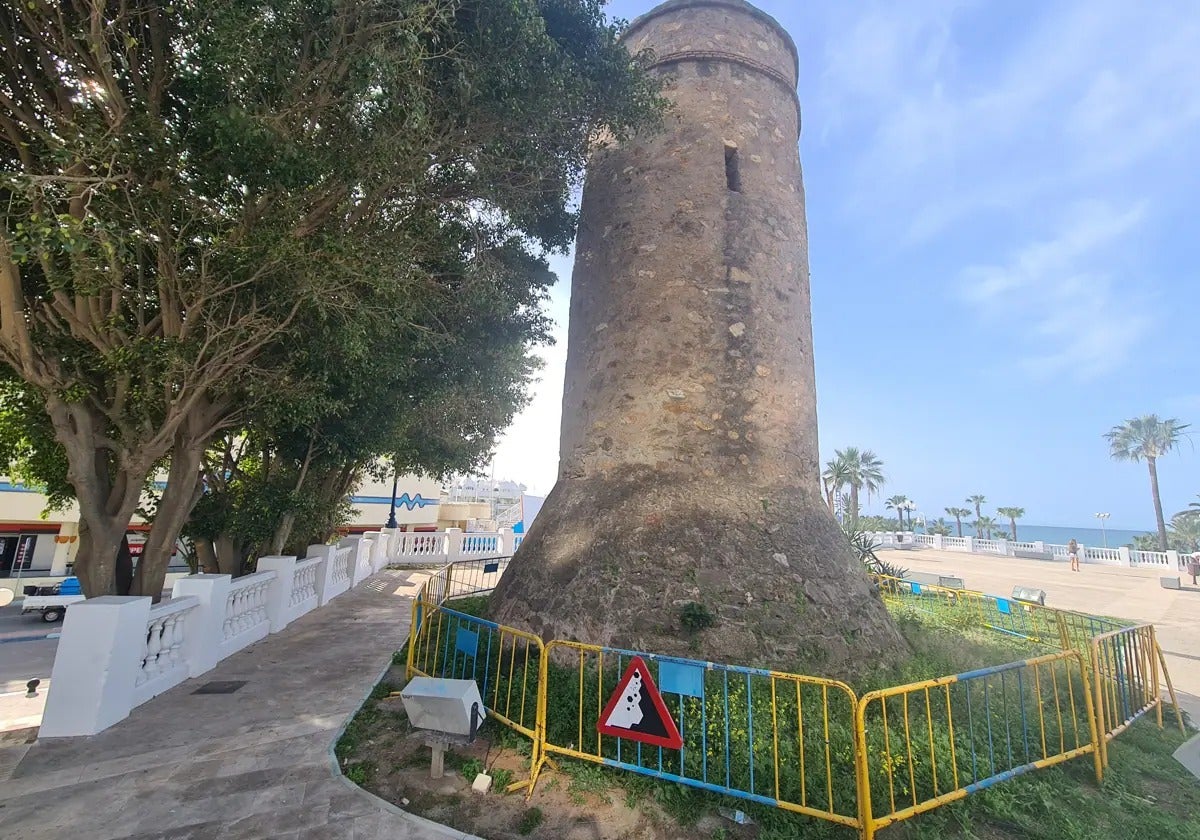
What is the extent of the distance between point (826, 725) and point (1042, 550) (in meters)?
36.2

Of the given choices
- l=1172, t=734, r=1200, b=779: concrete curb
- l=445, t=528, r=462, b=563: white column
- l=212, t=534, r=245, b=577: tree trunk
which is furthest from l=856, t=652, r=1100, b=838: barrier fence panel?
l=445, t=528, r=462, b=563: white column

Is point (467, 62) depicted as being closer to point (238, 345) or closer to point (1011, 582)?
point (238, 345)

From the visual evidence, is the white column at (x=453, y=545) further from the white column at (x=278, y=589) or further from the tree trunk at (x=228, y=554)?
the white column at (x=278, y=589)

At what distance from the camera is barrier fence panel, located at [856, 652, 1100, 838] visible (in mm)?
3508

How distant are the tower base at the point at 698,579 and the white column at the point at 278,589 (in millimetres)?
4530

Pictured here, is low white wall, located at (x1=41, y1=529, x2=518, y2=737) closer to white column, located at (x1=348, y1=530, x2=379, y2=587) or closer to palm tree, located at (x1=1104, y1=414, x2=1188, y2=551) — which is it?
white column, located at (x1=348, y1=530, x2=379, y2=587)

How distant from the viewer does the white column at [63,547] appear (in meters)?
21.7

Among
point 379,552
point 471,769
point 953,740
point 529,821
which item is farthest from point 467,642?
point 379,552

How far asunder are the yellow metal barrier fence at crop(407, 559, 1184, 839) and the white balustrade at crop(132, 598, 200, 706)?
2.53 meters

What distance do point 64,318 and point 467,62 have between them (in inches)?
196

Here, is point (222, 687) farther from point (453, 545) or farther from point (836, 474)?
point (836, 474)

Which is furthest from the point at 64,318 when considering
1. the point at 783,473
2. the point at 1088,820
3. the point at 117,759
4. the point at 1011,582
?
the point at 1011,582

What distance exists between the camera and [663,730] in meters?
3.79

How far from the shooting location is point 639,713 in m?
3.88
